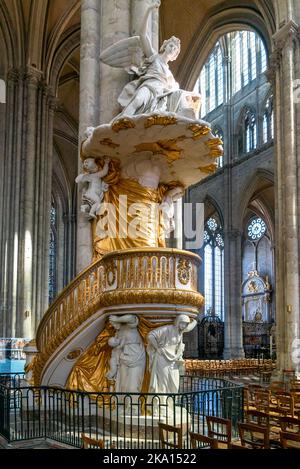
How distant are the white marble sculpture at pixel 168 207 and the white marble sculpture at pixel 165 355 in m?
2.46

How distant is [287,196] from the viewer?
19.3 m

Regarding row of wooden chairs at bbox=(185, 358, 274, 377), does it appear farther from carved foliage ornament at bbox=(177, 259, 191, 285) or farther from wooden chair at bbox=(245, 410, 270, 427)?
carved foliage ornament at bbox=(177, 259, 191, 285)

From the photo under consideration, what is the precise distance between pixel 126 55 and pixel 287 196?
9.99 metres

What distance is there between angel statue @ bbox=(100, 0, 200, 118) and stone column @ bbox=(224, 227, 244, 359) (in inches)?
961

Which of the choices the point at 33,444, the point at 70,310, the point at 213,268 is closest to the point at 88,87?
the point at 70,310

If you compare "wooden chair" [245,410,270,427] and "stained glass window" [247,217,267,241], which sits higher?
"stained glass window" [247,217,267,241]

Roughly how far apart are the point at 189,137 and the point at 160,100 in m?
0.89

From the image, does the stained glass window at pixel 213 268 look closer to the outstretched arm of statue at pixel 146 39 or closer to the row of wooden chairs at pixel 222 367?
the row of wooden chairs at pixel 222 367

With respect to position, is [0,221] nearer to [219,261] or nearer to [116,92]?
[116,92]

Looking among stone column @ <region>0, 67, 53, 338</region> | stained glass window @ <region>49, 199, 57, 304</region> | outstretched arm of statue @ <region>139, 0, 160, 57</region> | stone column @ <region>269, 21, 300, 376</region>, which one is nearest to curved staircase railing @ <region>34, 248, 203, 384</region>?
outstretched arm of statue @ <region>139, 0, 160, 57</region>

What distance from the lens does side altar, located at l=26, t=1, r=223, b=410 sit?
344 inches

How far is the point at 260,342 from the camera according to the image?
135 ft

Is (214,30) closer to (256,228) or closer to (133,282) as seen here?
(133,282)
